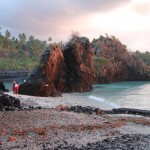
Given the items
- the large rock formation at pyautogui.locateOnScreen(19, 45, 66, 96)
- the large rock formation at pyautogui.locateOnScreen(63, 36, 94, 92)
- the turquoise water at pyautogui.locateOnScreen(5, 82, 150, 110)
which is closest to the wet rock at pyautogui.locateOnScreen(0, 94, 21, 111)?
the turquoise water at pyautogui.locateOnScreen(5, 82, 150, 110)

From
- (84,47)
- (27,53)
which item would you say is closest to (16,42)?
(27,53)

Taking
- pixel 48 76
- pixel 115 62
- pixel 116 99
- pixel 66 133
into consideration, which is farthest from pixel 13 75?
pixel 66 133

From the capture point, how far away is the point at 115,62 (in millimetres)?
91812

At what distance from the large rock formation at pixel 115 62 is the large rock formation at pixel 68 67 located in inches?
1184

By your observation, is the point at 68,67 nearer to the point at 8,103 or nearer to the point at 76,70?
the point at 76,70

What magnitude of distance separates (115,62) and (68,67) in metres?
43.7

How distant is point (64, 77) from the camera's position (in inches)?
1930

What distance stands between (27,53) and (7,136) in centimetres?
13869

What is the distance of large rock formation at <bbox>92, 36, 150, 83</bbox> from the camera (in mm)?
85312

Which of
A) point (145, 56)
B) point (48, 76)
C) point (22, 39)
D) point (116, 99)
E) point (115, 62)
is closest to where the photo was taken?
point (116, 99)

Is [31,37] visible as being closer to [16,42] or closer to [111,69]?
[16,42]

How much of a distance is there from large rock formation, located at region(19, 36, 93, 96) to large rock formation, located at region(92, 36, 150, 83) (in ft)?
98.6

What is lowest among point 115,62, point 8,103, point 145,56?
point 8,103

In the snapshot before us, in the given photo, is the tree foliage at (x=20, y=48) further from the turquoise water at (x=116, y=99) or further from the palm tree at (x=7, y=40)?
the turquoise water at (x=116, y=99)
